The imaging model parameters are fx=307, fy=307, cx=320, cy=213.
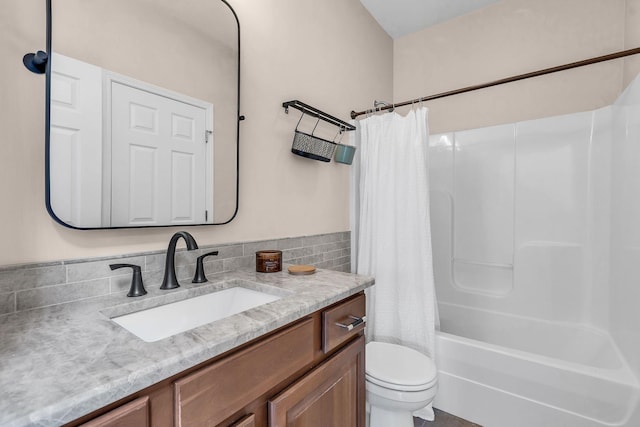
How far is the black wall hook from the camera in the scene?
837 mm

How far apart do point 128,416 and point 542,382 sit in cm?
173

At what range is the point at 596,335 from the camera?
1.92 m

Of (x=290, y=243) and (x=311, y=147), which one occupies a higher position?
(x=311, y=147)

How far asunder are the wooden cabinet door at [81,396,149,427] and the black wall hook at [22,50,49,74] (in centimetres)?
92

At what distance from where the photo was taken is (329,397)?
1010mm

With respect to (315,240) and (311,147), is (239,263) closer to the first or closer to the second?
(315,240)

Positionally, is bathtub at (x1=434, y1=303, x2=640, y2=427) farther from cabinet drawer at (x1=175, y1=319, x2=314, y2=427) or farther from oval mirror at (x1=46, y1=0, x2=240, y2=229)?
oval mirror at (x1=46, y1=0, x2=240, y2=229)

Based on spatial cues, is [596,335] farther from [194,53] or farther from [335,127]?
[194,53]

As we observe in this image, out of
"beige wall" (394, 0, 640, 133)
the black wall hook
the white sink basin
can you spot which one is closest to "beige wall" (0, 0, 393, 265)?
the black wall hook

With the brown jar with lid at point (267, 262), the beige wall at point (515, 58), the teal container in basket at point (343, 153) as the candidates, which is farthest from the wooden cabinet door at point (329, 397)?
the beige wall at point (515, 58)

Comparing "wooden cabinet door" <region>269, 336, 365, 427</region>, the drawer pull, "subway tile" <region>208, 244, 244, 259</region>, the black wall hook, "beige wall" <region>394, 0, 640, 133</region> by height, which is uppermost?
"beige wall" <region>394, 0, 640, 133</region>

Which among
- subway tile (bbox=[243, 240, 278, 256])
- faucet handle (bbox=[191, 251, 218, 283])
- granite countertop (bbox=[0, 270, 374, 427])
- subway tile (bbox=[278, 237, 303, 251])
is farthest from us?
subway tile (bbox=[278, 237, 303, 251])

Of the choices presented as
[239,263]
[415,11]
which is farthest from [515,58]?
[239,263]

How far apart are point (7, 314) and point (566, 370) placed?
6.80ft
